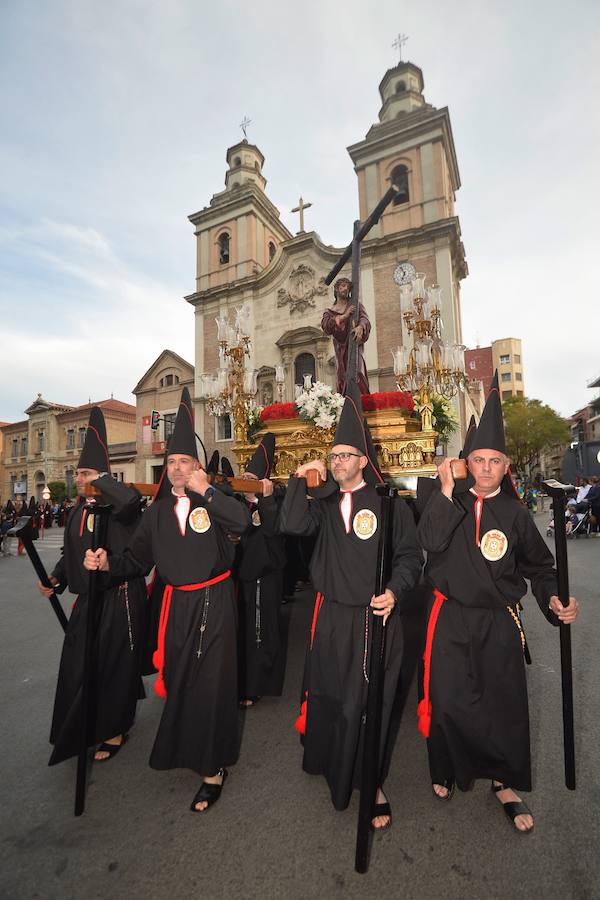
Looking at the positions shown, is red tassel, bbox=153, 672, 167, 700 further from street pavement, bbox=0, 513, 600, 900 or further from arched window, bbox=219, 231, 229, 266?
A: arched window, bbox=219, 231, 229, 266

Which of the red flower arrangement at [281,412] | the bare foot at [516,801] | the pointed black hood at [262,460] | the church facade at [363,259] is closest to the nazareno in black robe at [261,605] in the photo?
the pointed black hood at [262,460]

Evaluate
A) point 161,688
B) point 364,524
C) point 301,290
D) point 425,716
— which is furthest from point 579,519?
point 301,290

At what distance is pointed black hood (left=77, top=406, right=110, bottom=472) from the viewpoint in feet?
11.2

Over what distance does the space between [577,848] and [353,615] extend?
1522mm

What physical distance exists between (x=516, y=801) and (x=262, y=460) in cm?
368

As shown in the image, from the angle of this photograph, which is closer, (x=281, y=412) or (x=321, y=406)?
(x=321, y=406)

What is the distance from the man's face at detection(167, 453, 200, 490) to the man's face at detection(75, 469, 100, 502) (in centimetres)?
77

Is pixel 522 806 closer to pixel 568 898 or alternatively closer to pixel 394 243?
pixel 568 898

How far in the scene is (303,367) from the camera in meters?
22.5

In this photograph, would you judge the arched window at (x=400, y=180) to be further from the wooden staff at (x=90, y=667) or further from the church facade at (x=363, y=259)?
the wooden staff at (x=90, y=667)

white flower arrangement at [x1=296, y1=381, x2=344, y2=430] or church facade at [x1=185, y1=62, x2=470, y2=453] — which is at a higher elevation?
church facade at [x1=185, y1=62, x2=470, y2=453]

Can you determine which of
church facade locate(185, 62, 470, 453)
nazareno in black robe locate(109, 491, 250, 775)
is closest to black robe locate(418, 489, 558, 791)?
nazareno in black robe locate(109, 491, 250, 775)

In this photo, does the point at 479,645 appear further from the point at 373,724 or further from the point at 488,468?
the point at 488,468

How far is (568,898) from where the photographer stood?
1893 mm
